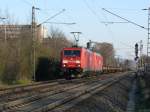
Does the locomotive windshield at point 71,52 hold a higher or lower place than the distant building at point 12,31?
lower

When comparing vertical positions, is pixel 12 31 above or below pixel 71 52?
above

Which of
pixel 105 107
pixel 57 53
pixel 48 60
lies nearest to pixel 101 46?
pixel 57 53

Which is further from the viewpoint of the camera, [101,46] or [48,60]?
[101,46]

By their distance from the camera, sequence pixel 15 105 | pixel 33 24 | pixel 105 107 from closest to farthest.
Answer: pixel 15 105
pixel 105 107
pixel 33 24

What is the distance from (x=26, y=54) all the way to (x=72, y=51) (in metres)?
5.06

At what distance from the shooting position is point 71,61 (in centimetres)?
5266

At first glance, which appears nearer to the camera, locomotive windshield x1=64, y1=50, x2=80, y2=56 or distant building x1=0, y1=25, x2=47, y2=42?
locomotive windshield x1=64, y1=50, x2=80, y2=56

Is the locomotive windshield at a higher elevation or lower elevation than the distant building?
lower

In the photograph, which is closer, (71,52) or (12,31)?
(71,52)

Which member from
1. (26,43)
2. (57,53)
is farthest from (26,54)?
(57,53)

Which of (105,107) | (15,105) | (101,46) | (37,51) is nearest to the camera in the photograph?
(15,105)

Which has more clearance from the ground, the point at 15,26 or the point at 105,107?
the point at 15,26

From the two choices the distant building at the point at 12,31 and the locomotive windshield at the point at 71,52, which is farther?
the distant building at the point at 12,31

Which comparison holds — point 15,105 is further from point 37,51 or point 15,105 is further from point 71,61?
point 37,51
